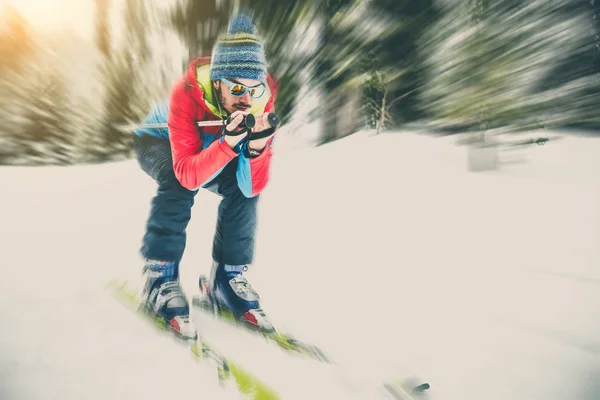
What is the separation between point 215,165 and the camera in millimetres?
1360

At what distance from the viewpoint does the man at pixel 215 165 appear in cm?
133

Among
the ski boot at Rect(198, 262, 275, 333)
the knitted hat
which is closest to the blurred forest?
the knitted hat

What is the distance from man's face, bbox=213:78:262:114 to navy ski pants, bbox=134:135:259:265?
0.17m

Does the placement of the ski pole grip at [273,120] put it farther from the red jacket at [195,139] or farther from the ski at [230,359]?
the ski at [230,359]

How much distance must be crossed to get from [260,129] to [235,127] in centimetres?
8

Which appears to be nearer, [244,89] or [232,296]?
[244,89]

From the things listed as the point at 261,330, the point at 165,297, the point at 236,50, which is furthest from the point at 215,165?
the point at 261,330

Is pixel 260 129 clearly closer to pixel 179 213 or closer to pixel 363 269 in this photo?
pixel 179 213

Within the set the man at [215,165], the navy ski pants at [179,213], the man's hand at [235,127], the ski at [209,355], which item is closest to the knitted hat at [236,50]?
the man at [215,165]

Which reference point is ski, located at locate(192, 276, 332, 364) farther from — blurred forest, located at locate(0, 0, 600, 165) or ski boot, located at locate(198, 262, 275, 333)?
blurred forest, located at locate(0, 0, 600, 165)

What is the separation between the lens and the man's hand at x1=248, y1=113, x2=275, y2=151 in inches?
52.9

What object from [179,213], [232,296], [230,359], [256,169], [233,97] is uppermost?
[233,97]

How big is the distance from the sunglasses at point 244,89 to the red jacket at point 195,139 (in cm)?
3

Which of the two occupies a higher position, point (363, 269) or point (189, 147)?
point (189, 147)
